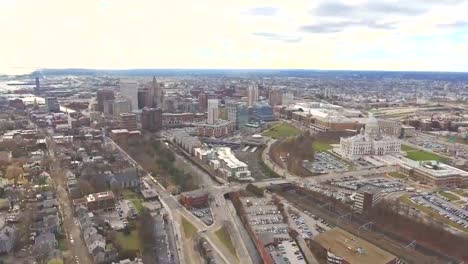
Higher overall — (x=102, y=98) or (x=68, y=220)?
(x=102, y=98)

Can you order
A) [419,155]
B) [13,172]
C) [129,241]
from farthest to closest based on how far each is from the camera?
[419,155]
[13,172]
[129,241]

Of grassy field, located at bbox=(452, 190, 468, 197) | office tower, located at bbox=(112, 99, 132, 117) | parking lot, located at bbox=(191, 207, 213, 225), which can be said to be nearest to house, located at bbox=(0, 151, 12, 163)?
parking lot, located at bbox=(191, 207, 213, 225)

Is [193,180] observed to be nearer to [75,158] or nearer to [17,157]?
[75,158]

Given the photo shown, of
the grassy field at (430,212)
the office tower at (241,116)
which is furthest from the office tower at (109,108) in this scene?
the grassy field at (430,212)

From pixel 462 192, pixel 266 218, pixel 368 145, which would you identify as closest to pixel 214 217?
pixel 266 218

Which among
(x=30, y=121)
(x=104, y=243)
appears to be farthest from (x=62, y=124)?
(x=104, y=243)

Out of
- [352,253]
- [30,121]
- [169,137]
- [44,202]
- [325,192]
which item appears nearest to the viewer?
[352,253]

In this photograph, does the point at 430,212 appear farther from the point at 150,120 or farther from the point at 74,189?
the point at 150,120

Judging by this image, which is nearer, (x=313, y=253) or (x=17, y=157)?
(x=313, y=253)
